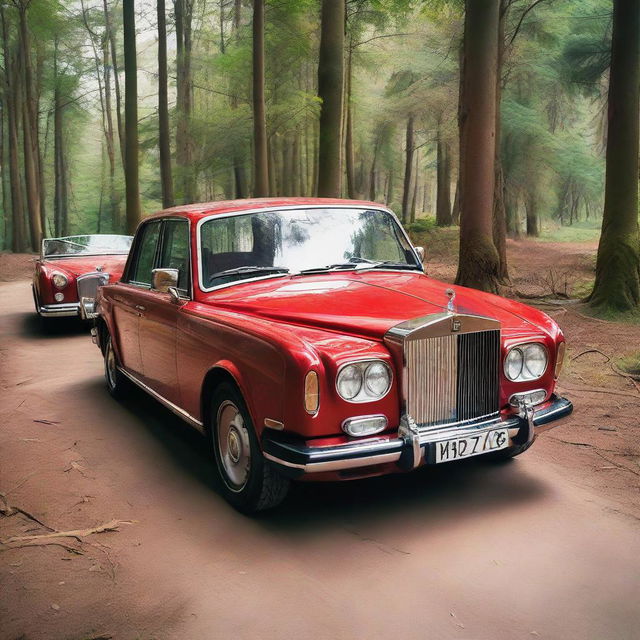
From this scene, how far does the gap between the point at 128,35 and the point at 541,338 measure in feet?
62.4

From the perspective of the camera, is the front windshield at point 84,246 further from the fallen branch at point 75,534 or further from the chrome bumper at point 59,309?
the fallen branch at point 75,534

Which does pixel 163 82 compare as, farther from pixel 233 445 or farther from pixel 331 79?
pixel 233 445

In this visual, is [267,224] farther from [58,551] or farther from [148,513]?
[58,551]

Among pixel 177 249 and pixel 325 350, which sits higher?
pixel 177 249

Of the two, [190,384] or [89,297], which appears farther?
[89,297]

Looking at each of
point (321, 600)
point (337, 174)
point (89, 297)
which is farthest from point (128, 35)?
point (321, 600)

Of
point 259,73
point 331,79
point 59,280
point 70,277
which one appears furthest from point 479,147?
point 259,73

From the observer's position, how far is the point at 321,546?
3.63 m

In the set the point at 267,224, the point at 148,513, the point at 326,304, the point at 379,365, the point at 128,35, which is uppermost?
the point at 128,35

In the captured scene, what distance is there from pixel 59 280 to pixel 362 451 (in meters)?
8.67

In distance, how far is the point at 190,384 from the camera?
466 cm

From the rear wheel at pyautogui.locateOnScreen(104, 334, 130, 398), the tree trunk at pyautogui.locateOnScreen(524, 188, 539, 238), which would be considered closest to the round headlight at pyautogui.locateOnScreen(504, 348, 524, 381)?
the rear wheel at pyautogui.locateOnScreen(104, 334, 130, 398)

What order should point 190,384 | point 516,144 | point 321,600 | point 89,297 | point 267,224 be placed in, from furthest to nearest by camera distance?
point 516,144
point 89,297
point 267,224
point 190,384
point 321,600

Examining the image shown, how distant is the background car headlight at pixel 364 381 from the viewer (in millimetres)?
3535
